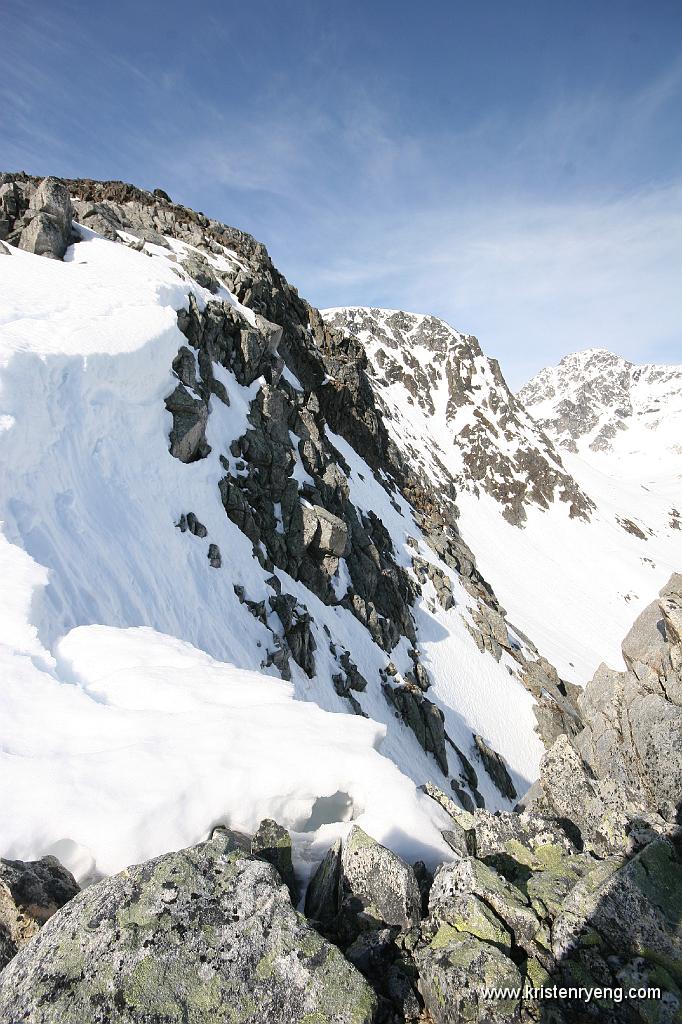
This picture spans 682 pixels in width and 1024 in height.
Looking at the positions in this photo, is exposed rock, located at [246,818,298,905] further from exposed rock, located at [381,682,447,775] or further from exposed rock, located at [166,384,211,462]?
exposed rock, located at [381,682,447,775]

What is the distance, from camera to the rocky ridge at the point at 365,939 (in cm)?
396

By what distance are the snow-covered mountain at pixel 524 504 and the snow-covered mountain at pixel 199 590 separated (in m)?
23.0

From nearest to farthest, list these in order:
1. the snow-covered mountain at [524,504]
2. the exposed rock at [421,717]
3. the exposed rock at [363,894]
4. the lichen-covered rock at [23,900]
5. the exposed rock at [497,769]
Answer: the lichen-covered rock at [23,900], the exposed rock at [363,894], the exposed rock at [421,717], the exposed rock at [497,769], the snow-covered mountain at [524,504]

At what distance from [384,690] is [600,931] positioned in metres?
25.8

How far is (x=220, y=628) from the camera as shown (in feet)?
64.4

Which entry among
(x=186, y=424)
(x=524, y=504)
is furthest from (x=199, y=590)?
(x=524, y=504)

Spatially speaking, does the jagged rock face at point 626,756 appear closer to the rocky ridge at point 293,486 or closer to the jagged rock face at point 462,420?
the rocky ridge at point 293,486

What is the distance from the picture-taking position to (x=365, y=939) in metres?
5.08

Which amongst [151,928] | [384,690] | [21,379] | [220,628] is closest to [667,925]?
[151,928]

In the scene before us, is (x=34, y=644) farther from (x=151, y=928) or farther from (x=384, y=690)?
(x=384, y=690)

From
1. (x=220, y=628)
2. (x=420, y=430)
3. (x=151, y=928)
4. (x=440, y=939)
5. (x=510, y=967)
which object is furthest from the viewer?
(x=420, y=430)

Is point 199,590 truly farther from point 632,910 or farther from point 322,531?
point 632,910

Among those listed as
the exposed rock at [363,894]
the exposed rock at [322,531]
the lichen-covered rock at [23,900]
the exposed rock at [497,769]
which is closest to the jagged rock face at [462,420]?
the exposed rock at [497,769]

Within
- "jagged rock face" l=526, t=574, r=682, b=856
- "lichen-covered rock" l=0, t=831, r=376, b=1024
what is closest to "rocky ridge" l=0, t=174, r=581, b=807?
"jagged rock face" l=526, t=574, r=682, b=856
